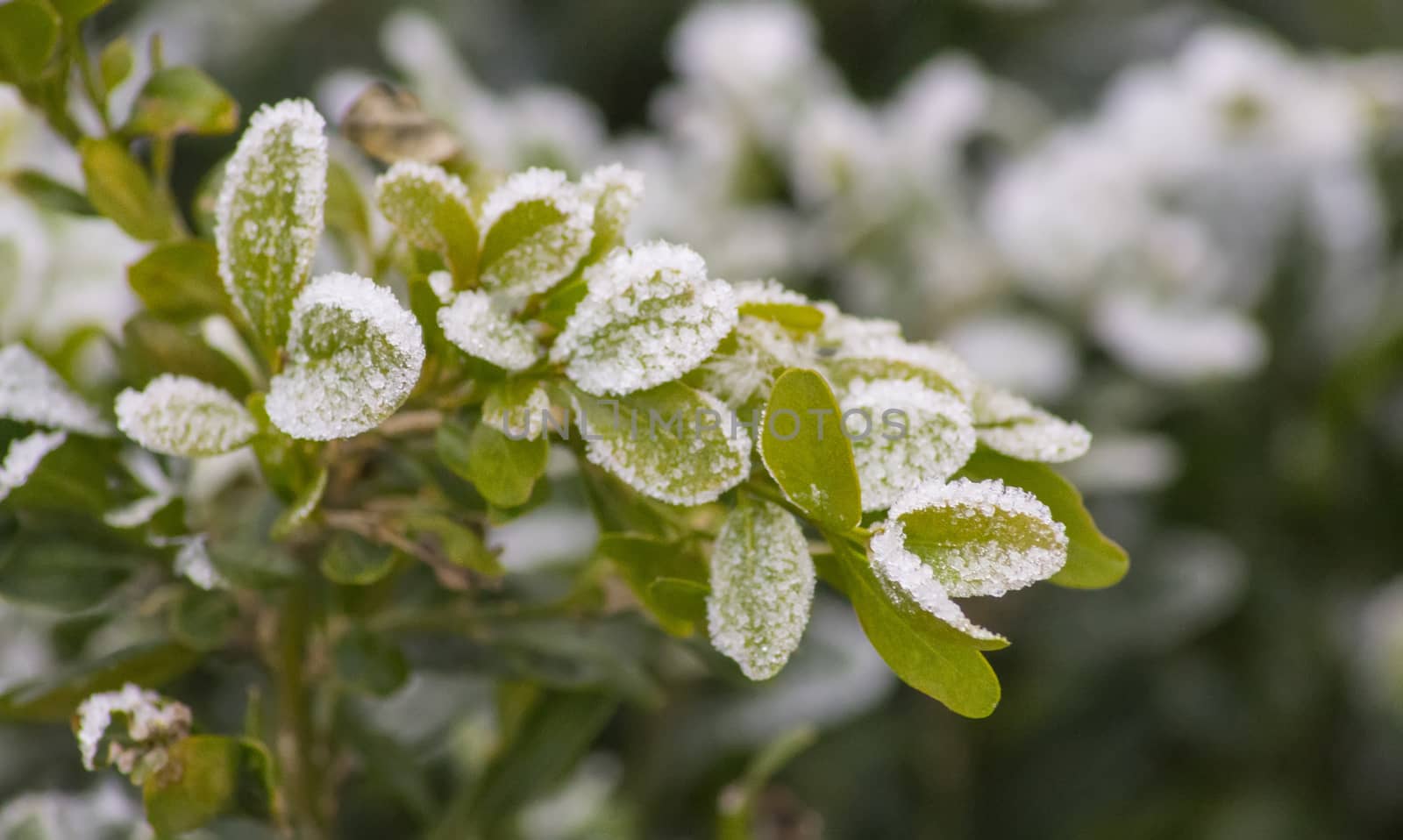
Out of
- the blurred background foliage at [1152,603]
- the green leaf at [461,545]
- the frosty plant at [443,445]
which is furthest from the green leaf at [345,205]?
the blurred background foliage at [1152,603]

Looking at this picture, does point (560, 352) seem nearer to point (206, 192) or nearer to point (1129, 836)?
point (206, 192)

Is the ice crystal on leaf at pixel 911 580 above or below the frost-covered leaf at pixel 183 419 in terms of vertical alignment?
above

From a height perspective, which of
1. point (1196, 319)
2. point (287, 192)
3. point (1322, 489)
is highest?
point (287, 192)

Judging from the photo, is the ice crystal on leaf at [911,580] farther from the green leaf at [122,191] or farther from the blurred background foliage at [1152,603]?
the blurred background foliage at [1152,603]

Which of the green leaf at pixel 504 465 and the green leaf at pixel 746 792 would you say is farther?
the green leaf at pixel 746 792

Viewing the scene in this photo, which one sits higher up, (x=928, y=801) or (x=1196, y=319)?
(x=1196, y=319)

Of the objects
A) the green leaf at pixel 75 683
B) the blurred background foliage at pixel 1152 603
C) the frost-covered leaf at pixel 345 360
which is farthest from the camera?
the blurred background foliage at pixel 1152 603

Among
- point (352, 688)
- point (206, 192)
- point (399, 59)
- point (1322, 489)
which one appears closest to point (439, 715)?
point (352, 688)

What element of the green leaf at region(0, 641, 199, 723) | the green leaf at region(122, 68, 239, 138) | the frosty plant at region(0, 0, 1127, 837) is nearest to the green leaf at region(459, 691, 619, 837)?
the frosty plant at region(0, 0, 1127, 837)
